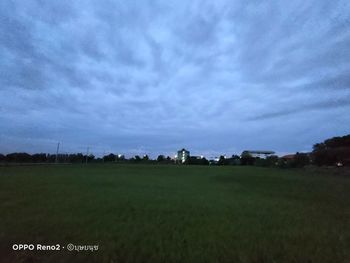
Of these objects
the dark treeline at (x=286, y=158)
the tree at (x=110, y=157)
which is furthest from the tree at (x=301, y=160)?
the tree at (x=110, y=157)

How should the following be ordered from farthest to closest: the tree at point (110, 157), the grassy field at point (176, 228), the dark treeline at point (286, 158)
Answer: the tree at point (110, 157) → the dark treeline at point (286, 158) → the grassy field at point (176, 228)

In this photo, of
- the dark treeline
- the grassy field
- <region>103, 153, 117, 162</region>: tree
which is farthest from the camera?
<region>103, 153, 117, 162</region>: tree

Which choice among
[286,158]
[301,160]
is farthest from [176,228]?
[286,158]

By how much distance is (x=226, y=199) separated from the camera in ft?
84.5

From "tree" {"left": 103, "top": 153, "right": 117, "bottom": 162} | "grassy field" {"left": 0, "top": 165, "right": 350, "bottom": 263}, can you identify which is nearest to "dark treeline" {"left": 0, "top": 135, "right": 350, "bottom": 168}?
"tree" {"left": 103, "top": 153, "right": 117, "bottom": 162}

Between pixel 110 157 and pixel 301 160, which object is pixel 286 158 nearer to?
pixel 301 160

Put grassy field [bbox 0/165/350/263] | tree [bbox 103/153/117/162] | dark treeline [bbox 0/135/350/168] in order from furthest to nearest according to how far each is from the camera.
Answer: tree [bbox 103/153/117/162], dark treeline [bbox 0/135/350/168], grassy field [bbox 0/165/350/263]

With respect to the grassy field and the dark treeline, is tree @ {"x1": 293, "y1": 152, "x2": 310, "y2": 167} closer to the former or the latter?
the dark treeline

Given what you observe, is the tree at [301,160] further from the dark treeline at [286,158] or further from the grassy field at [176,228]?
the grassy field at [176,228]

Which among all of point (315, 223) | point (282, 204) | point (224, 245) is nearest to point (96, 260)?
point (224, 245)

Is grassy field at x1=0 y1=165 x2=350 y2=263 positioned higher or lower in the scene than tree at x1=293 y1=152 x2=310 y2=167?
lower

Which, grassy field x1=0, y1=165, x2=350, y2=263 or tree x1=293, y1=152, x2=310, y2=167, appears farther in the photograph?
tree x1=293, y1=152, x2=310, y2=167

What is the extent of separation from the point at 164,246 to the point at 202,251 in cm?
140

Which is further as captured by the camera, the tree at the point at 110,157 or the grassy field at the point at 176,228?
the tree at the point at 110,157
